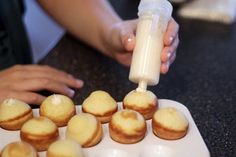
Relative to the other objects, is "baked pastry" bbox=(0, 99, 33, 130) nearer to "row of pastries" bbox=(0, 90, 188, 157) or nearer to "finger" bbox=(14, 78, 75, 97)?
"row of pastries" bbox=(0, 90, 188, 157)

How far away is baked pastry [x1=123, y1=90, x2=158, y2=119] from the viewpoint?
2.16ft

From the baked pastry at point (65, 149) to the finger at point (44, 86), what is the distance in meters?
0.31

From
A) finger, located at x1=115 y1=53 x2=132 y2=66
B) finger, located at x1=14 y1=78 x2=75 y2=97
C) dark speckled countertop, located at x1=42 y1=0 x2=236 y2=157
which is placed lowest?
dark speckled countertop, located at x1=42 y1=0 x2=236 y2=157

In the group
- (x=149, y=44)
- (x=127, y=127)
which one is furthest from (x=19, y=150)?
(x=149, y=44)

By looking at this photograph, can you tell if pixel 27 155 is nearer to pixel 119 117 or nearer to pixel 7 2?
pixel 119 117

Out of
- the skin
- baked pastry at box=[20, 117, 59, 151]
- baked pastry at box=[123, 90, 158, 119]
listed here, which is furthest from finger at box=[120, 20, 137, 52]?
baked pastry at box=[20, 117, 59, 151]

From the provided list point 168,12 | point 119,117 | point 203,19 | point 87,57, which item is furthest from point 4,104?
point 203,19

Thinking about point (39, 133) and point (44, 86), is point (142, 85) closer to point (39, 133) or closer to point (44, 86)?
point (39, 133)

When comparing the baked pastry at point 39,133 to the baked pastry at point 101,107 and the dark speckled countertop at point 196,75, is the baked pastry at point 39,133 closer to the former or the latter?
the baked pastry at point 101,107

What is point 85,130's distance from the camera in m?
0.61

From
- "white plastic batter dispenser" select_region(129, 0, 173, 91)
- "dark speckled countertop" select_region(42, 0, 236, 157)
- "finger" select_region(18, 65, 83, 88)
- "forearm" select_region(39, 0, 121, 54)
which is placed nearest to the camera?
"white plastic batter dispenser" select_region(129, 0, 173, 91)

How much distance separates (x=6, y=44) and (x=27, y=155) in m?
0.66

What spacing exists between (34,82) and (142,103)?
302 mm

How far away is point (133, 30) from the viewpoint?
843 mm
